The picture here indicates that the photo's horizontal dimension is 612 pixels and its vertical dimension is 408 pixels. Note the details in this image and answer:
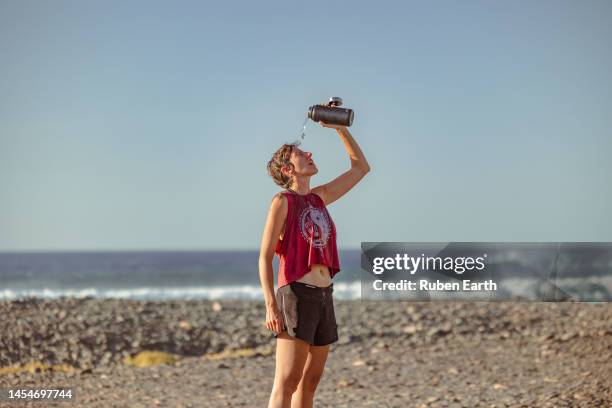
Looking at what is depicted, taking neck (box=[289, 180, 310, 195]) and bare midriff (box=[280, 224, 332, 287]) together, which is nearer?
bare midriff (box=[280, 224, 332, 287])

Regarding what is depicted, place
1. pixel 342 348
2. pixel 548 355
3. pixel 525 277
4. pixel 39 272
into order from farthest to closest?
pixel 39 272 → pixel 525 277 → pixel 342 348 → pixel 548 355

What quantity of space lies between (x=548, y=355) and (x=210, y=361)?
4.37 meters

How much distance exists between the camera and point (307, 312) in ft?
14.9

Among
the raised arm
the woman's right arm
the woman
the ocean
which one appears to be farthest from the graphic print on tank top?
the ocean

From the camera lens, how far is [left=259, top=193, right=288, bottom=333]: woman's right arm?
14.8ft

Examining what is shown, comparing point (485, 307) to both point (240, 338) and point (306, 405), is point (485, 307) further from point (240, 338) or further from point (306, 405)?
point (306, 405)

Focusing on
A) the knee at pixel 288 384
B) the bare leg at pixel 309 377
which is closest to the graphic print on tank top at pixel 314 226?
the bare leg at pixel 309 377

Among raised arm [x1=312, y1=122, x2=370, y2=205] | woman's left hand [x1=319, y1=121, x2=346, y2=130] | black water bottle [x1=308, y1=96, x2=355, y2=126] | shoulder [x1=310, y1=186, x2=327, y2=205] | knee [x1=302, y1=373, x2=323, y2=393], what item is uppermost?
black water bottle [x1=308, y1=96, x2=355, y2=126]

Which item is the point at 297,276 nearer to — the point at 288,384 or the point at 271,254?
the point at 271,254

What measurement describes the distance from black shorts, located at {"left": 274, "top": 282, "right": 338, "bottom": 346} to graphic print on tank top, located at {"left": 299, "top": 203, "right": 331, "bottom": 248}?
27 cm

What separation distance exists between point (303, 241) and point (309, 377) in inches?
32.4

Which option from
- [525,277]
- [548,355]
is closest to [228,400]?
[548,355]

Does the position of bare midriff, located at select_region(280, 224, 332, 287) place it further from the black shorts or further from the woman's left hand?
the woman's left hand

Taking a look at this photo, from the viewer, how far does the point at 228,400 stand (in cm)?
795
